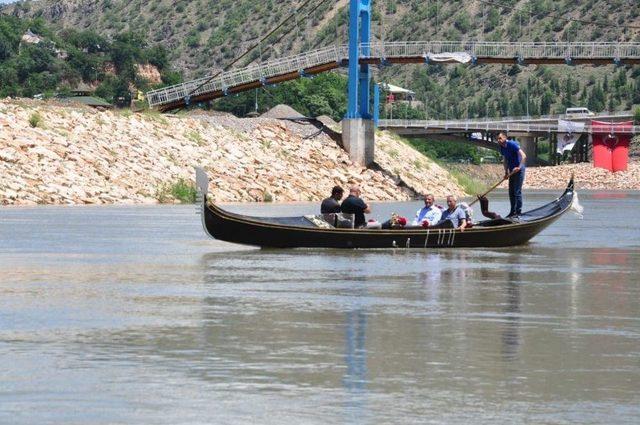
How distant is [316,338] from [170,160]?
58.7 meters

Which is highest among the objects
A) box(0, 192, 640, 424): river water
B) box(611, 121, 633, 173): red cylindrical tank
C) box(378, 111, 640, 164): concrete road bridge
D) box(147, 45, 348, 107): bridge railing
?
box(147, 45, 348, 107): bridge railing

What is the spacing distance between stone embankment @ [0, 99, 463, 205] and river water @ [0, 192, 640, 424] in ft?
112

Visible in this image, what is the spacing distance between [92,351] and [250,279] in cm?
1011

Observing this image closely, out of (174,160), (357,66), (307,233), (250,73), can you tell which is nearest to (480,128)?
Result: (250,73)

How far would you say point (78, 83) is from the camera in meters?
183

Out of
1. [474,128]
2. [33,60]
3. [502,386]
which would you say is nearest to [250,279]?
[502,386]

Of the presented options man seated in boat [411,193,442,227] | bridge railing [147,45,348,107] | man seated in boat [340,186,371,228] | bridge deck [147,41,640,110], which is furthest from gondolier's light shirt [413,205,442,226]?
bridge railing [147,45,348,107]

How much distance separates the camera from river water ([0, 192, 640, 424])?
13.8 metres

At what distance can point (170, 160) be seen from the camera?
76.4 m

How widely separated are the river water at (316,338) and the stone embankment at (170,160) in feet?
112

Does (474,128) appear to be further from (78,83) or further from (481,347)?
(481,347)

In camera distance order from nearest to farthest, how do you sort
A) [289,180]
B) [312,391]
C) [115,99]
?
[312,391]
[289,180]
[115,99]

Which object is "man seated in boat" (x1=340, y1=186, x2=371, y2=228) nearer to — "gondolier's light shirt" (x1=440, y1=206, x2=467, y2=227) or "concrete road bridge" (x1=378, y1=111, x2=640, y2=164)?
"gondolier's light shirt" (x1=440, y1=206, x2=467, y2=227)

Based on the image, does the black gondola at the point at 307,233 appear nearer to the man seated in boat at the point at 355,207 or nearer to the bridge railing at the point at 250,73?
the man seated in boat at the point at 355,207
